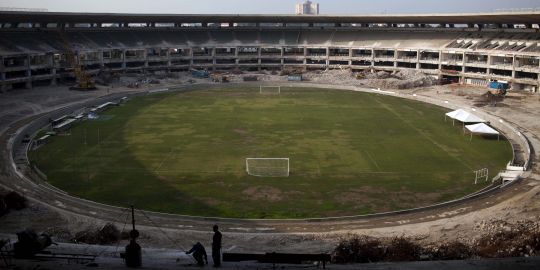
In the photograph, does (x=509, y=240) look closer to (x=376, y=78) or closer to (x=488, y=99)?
(x=488, y=99)

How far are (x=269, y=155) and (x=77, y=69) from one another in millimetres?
49929

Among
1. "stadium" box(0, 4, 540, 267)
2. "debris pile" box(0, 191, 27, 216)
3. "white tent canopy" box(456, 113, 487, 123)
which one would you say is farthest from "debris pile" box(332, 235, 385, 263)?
"white tent canopy" box(456, 113, 487, 123)

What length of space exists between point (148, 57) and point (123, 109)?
36155 millimetres

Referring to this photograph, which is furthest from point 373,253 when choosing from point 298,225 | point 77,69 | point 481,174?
point 77,69

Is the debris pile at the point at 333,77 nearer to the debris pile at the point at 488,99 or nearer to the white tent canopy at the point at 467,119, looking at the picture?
the debris pile at the point at 488,99

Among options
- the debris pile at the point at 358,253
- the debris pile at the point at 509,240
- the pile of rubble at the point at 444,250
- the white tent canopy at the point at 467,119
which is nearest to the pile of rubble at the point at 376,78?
the white tent canopy at the point at 467,119

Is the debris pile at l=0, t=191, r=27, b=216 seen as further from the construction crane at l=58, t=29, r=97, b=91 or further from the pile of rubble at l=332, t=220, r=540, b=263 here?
the construction crane at l=58, t=29, r=97, b=91

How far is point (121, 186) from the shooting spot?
111ft

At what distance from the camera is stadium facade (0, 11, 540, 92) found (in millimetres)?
78438

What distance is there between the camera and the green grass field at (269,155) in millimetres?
31359

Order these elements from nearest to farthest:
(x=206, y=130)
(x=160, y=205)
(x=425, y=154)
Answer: (x=160, y=205), (x=425, y=154), (x=206, y=130)

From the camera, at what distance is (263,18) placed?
10125cm

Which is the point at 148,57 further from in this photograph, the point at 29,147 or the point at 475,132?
the point at 475,132

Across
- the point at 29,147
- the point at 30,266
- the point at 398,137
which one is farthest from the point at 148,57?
the point at 30,266
